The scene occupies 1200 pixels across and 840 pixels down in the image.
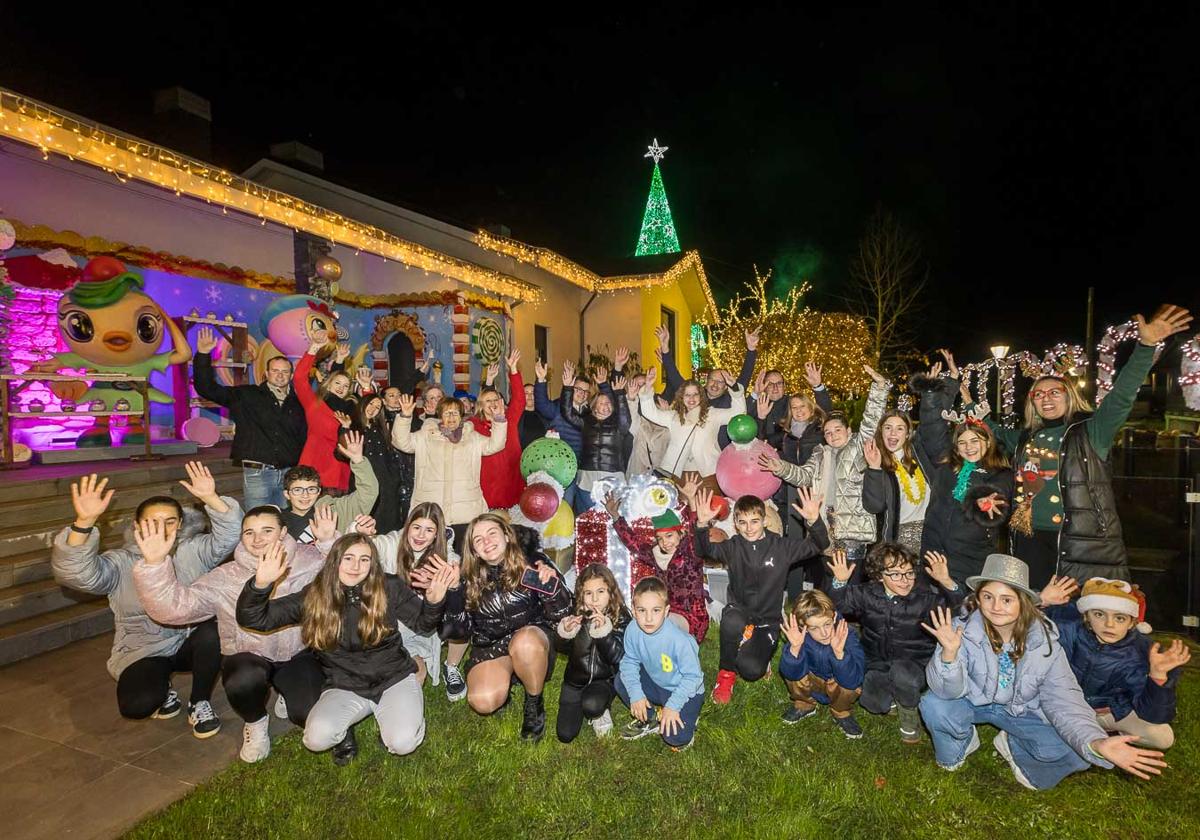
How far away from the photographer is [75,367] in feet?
24.5

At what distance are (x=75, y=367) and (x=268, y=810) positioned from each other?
7.09m

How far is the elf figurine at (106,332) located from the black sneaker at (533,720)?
227 inches

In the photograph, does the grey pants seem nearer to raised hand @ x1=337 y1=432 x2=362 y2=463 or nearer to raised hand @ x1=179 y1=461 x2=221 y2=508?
raised hand @ x1=179 y1=461 x2=221 y2=508

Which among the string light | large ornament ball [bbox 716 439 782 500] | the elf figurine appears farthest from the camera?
the elf figurine

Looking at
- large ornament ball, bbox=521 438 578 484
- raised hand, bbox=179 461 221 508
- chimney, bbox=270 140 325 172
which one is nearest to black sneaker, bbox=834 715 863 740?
large ornament ball, bbox=521 438 578 484

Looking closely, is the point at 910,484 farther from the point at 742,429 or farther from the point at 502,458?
the point at 502,458

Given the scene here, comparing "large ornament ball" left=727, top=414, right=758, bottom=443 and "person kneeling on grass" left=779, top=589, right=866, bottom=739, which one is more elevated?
"large ornament ball" left=727, top=414, right=758, bottom=443

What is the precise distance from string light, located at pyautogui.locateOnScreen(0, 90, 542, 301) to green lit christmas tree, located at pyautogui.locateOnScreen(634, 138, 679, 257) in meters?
11.6

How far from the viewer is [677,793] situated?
319 centimetres

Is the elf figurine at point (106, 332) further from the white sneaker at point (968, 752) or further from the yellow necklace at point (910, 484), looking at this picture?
the white sneaker at point (968, 752)

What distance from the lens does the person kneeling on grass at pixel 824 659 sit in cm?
365

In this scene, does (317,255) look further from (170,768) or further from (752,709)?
(752,709)

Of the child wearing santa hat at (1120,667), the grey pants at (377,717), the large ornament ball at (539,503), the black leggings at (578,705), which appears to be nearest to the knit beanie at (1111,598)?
the child wearing santa hat at (1120,667)

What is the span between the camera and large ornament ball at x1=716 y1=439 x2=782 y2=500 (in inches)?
211
